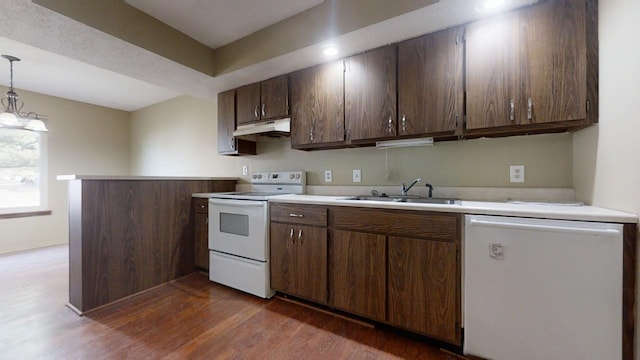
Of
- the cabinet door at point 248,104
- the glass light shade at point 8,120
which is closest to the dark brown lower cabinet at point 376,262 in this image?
the cabinet door at point 248,104

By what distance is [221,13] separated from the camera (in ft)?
6.64

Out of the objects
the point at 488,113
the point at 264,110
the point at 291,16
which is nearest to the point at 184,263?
the point at 264,110

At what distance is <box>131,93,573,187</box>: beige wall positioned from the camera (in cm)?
175

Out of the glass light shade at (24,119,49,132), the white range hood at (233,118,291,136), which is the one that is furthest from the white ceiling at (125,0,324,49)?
A: the glass light shade at (24,119,49,132)

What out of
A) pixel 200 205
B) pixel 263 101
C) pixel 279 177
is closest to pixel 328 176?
pixel 279 177

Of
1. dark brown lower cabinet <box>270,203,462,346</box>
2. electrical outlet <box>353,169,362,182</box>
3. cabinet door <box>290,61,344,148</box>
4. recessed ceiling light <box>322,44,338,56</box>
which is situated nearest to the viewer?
dark brown lower cabinet <box>270,203,462,346</box>

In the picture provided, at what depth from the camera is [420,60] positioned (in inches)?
70.9

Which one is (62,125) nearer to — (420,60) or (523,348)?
(420,60)

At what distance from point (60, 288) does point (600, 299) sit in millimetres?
4031

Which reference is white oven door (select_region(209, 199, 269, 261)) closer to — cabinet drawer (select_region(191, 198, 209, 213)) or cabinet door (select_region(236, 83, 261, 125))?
cabinet drawer (select_region(191, 198, 209, 213))

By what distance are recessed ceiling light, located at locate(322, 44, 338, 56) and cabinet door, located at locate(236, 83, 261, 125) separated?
2.97 feet

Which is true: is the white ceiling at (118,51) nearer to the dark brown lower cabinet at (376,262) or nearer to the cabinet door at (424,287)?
the dark brown lower cabinet at (376,262)

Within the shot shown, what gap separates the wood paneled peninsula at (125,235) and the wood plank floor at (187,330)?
18 centimetres

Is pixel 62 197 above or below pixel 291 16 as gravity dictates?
below
